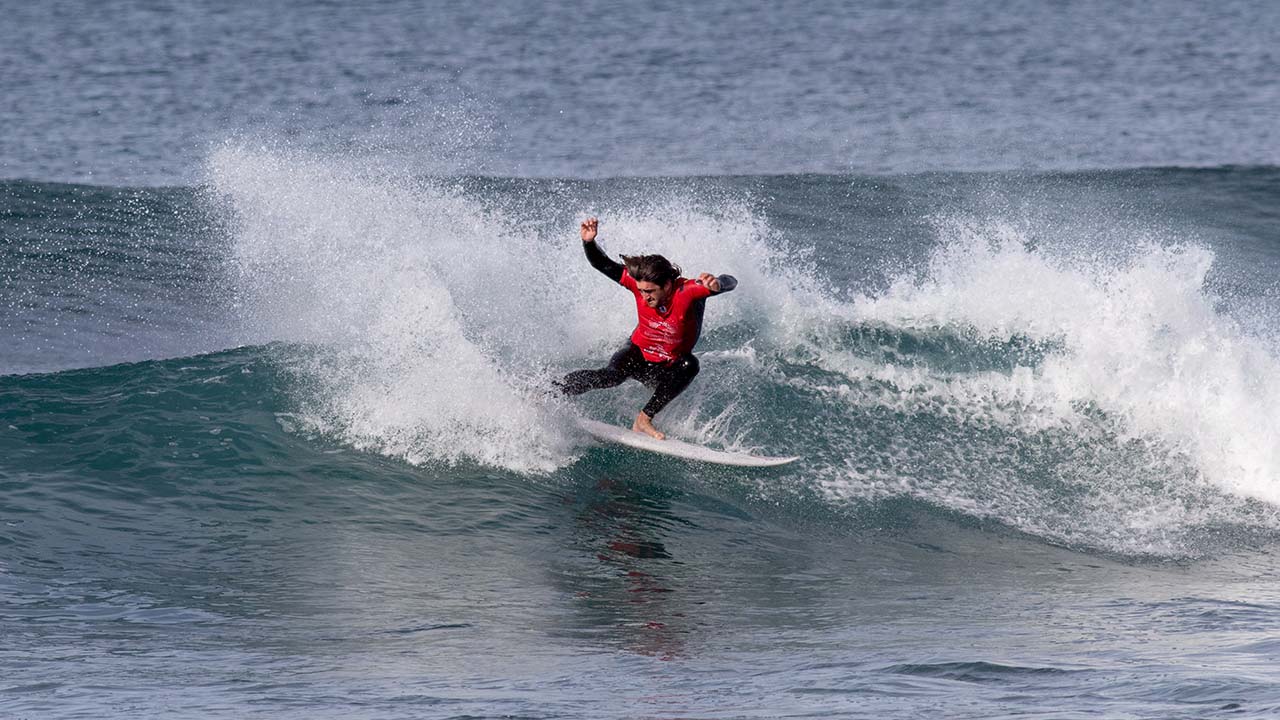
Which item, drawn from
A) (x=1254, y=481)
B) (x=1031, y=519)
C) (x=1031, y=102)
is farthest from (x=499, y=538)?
(x=1031, y=102)

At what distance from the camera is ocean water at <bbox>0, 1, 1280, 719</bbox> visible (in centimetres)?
732

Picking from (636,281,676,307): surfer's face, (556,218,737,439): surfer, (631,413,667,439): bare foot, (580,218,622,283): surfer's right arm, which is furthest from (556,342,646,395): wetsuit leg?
(580,218,622,283): surfer's right arm

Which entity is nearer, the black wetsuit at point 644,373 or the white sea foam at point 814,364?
the black wetsuit at point 644,373

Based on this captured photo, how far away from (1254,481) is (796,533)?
366 cm

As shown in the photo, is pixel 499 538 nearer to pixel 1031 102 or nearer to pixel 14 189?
pixel 14 189

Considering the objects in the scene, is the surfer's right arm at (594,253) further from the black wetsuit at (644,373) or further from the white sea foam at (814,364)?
the white sea foam at (814,364)

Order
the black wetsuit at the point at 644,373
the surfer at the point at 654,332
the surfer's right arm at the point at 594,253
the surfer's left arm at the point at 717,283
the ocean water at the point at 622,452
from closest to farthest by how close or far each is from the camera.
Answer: the ocean water at the point at 622,452 < the surfer's left arm at the point at 717,283 < the surfer's right arm at the point at 594,253 < the surfer at the point at 654,332 < the black wetsuit at the point at 644,373

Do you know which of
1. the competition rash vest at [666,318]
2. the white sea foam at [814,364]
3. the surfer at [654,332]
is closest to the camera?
the surfer at [654,332]

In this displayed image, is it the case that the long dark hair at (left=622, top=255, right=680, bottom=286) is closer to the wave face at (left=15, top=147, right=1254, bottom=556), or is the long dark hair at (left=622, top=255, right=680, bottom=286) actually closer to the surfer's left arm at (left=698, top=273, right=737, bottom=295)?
the surfer's left arm at (left=698, top=273, right=737, bottom=295)

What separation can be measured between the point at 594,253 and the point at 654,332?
744 mm

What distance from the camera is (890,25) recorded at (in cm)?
4400

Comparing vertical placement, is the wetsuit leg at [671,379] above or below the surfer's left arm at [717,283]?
below

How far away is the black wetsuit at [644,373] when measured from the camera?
1069cm

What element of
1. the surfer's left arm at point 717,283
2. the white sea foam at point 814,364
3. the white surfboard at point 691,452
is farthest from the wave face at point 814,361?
the surfer's left arm at point 717,283
